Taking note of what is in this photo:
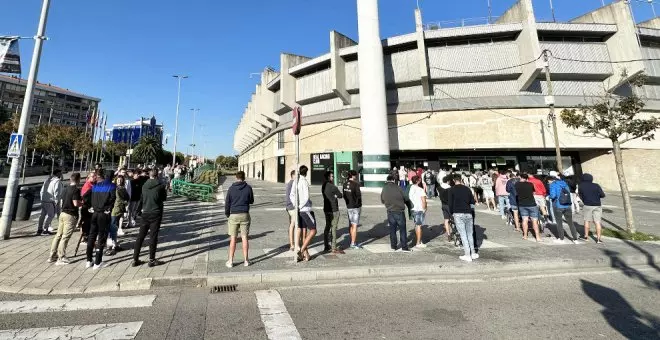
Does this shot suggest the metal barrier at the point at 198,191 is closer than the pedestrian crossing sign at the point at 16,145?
No

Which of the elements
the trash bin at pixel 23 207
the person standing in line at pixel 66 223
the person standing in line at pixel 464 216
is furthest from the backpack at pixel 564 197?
the trash bin at pixel 23 207

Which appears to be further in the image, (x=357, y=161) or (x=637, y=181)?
(x=357, y=161)

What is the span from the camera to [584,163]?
26.4 m

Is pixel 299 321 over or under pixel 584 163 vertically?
under

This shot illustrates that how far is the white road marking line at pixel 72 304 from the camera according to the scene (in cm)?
368

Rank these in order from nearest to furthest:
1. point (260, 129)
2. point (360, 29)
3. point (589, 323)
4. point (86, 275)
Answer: point (589, 323), point (86, 275), point (360, 29), point (260, 129)

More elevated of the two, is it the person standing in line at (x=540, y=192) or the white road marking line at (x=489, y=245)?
the person standing in line at (x=540, y=192)

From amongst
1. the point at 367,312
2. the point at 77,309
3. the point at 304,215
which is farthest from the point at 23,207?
the point at 367,312

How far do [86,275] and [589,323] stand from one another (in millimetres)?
7749

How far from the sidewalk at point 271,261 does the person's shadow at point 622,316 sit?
1.28 metres

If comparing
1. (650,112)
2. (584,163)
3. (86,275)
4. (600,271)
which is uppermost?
(650,112)

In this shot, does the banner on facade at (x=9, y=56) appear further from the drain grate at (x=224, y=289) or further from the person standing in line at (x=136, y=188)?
the drain grate at (x=224, y=289)

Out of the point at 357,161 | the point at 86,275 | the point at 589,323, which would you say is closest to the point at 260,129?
the point at 357,161

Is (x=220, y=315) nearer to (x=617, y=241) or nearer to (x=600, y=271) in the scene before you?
(x=600, y=271)
